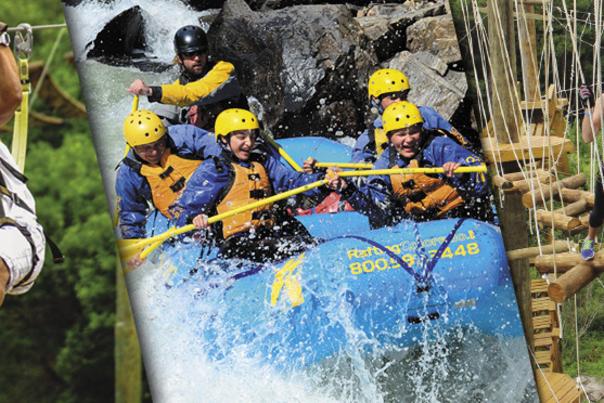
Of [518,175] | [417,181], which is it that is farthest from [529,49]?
[417,181]

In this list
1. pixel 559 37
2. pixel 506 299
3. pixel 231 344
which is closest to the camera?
pixel 231 344

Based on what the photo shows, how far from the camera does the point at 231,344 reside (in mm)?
3342

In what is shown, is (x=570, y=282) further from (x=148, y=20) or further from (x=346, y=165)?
(x=148, y=20)

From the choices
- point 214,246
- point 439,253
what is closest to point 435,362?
point 439,253

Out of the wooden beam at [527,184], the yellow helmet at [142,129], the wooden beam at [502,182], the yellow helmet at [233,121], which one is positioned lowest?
the wooden beam at [527,184]

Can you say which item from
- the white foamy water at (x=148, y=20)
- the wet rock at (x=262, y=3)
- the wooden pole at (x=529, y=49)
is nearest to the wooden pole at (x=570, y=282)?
the wooden pole at (x=529, y=49)

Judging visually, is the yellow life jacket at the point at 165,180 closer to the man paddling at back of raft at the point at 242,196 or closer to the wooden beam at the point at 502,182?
the man paddling at back of raft at the point at 242,196

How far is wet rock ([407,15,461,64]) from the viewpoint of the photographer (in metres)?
3.70

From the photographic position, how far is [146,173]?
3344mm

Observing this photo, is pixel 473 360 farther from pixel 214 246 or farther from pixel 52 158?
pixel 52 158

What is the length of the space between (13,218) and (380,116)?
71.6 inches

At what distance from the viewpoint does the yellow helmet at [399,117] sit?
141 inches

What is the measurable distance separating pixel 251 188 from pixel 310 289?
0.39m

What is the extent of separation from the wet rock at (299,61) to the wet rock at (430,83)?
5.0 inches
